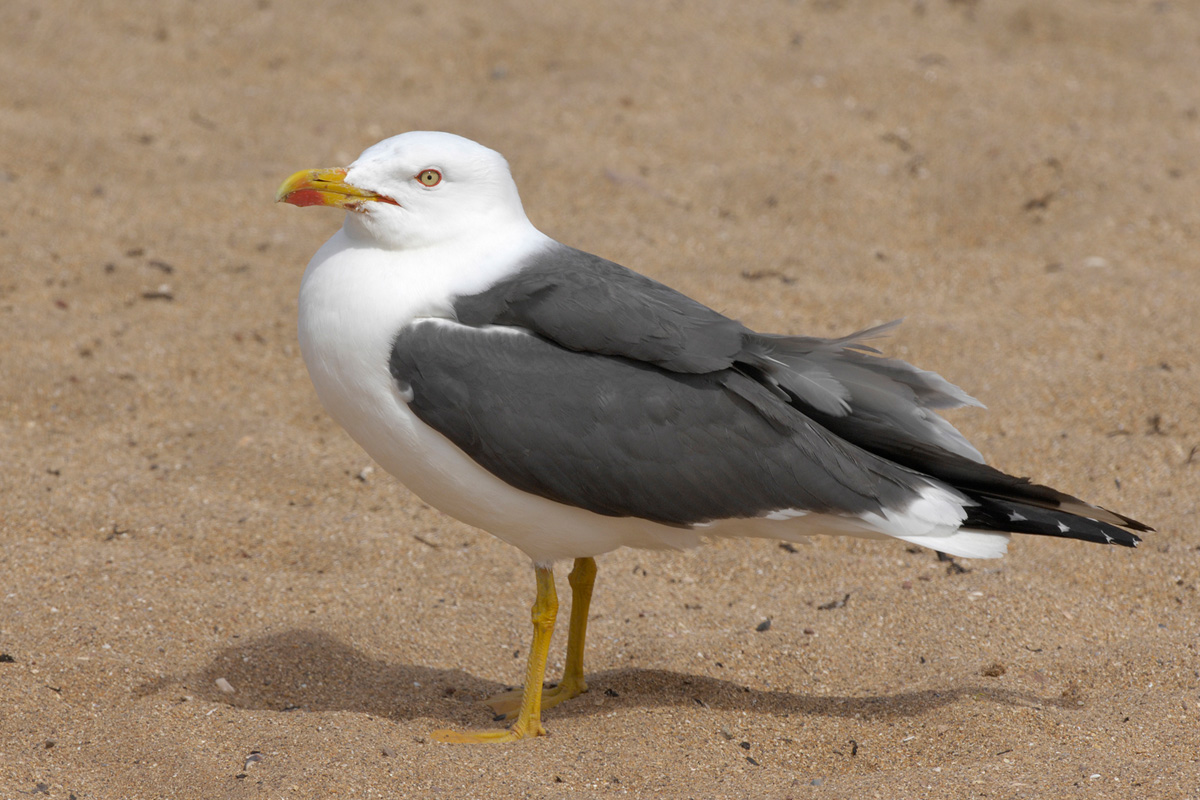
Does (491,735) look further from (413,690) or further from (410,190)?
(410,190)

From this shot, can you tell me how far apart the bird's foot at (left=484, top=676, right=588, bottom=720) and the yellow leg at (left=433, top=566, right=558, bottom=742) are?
0.35 feet

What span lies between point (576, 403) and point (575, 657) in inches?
41.5

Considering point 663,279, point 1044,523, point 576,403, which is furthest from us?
point 663,279

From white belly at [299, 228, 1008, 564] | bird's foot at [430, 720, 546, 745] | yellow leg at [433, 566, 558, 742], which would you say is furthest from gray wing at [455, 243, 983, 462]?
bird's foot at [430, 720, 546, 745]

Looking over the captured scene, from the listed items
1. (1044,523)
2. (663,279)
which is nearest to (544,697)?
(1044,523)

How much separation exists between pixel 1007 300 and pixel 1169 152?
2.14 m

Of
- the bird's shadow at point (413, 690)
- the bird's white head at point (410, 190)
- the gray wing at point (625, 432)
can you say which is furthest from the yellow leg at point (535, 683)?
the bird's white head at point (410, 190)

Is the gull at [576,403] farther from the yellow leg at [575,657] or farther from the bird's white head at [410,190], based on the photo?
the yellow leg at [575,657]

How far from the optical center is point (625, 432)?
12.3 ft

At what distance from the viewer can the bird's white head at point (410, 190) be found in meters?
3.85

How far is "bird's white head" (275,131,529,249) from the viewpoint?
385cm

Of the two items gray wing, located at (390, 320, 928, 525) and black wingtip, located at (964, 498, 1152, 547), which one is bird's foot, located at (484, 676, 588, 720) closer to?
gray wing, located at (390, 320, 928, 525)

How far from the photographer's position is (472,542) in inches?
206

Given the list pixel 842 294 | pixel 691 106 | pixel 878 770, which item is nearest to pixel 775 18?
pixel 691 106
